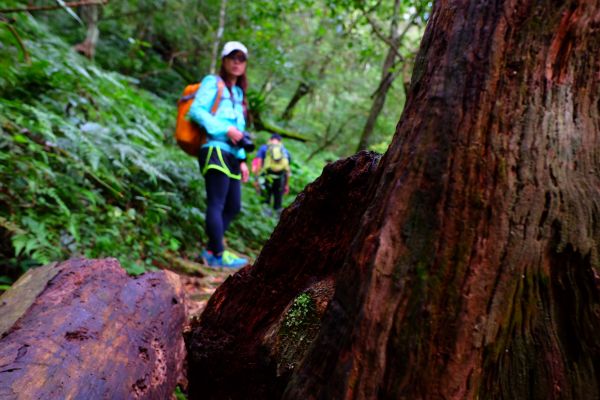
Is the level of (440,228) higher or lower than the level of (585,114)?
lower

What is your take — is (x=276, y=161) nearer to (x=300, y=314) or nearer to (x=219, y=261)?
(x=219, y=261)

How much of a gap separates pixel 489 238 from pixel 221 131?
10.8 ft

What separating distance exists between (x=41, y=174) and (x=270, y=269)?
2.70m

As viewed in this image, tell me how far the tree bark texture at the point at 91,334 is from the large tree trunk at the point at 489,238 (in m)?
1.00

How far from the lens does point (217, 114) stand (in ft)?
13.2

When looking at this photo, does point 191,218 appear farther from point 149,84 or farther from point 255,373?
point 149,84

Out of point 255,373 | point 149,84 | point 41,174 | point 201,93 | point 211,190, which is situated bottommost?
point 255,373

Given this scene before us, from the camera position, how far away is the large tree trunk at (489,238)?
3.21 ft

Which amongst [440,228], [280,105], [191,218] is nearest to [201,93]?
[191,218]

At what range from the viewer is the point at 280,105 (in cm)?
2119

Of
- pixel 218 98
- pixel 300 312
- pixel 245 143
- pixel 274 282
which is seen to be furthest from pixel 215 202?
pixel 300 312

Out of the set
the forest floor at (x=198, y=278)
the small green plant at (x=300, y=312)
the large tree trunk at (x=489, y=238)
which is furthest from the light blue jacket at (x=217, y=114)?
the large tree trunk at (x=489, y=238)

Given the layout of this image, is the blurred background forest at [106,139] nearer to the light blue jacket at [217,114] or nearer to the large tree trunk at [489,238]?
the light blue jacket at [217,114]

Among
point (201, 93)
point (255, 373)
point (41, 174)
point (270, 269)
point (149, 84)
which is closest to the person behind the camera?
point (255, 373)
